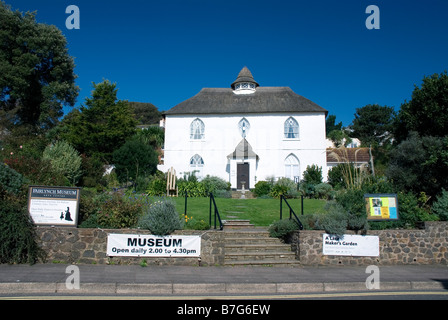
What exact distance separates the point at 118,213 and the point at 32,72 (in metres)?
30.4

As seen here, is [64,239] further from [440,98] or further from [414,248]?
[440,98]

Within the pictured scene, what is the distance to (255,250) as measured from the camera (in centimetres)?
1054

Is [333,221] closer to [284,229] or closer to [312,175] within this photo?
[284,229]

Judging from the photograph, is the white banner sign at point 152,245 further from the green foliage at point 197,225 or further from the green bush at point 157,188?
the green bush at point 157,188

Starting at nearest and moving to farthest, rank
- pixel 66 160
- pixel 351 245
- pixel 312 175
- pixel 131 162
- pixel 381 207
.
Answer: pixel 351 245 < pixel 381 207 < pixel 66 160 < pixel 131 162 < pixel 312 175

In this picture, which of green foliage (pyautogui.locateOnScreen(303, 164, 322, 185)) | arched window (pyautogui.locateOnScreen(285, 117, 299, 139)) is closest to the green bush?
green foliage (pyautogui.locateOnScreen(303, 164, 322, 185))

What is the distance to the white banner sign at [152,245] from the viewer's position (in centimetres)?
944

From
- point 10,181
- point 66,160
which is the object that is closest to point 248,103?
point 66,160

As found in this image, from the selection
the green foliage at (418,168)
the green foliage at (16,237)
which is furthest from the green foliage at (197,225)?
the green foliage at (418,168)

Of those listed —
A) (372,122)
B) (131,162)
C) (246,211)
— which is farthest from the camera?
(372,122)

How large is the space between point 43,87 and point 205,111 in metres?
17.7

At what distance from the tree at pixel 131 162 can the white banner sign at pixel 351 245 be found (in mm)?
18034

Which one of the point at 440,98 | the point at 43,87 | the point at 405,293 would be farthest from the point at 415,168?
the point at 43,87

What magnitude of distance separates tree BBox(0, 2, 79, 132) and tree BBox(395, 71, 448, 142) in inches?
1255
